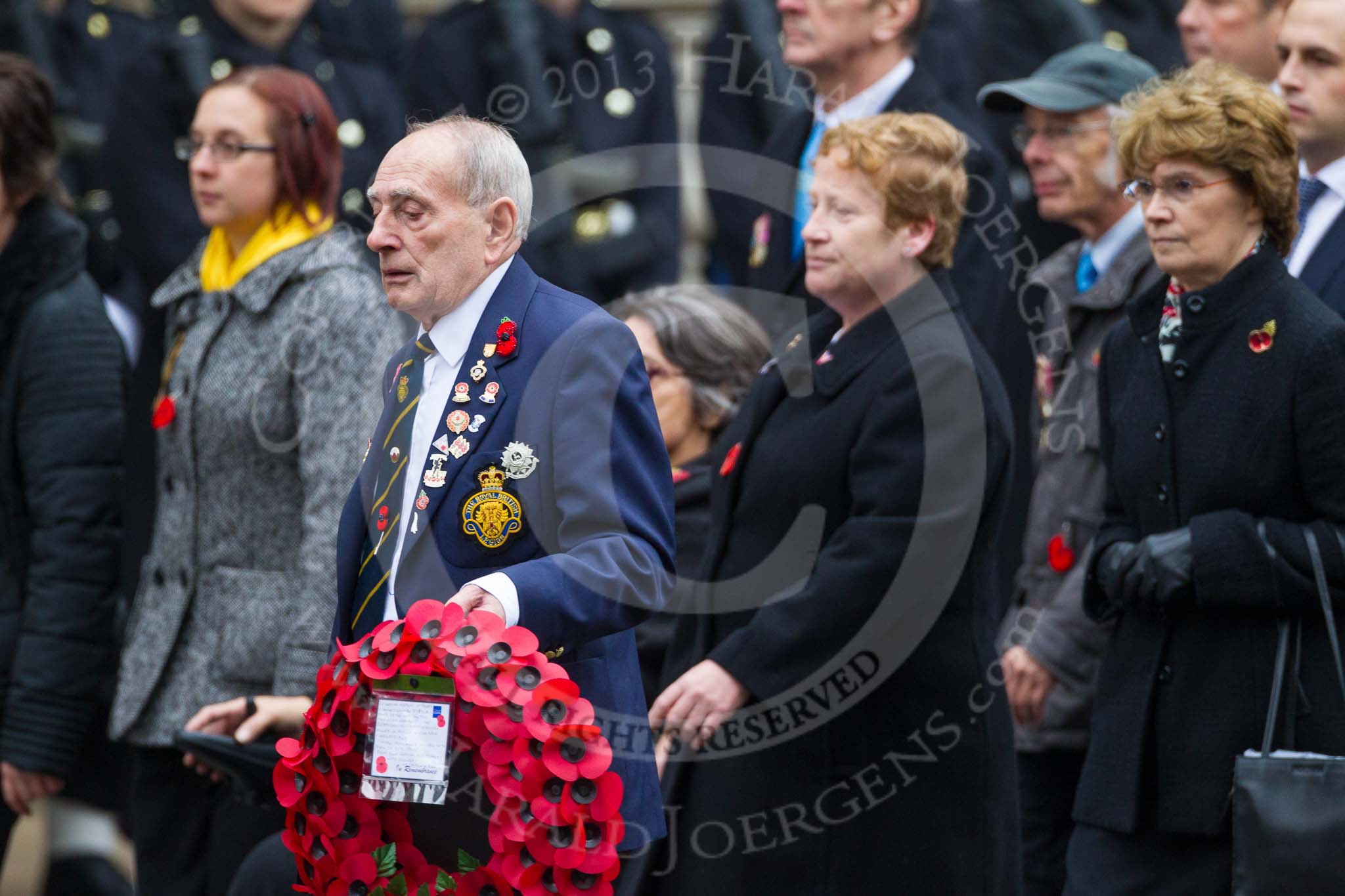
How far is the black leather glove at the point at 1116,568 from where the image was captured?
380 centimetres

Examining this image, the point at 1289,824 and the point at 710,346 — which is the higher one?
the point at 710,346

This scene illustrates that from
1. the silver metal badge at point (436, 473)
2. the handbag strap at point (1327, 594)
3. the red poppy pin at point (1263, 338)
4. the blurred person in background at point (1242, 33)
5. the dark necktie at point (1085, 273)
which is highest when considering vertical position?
the blurred person in background at point (1242, 33)

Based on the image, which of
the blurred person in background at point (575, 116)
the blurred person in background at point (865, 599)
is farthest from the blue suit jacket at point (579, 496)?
the blurred person in background at point (575, 116)

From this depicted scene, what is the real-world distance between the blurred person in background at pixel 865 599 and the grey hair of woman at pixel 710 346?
0.72 m

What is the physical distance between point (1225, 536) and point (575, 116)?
3.66m

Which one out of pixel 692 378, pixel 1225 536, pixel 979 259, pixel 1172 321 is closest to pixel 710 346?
pixel 692 378

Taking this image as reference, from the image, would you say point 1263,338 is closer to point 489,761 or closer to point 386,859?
point 489,761

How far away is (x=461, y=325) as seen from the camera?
3295mm

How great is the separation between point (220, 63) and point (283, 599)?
2.71 metres

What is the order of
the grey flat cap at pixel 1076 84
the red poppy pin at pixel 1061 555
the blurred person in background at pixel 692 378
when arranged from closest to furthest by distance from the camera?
the red poppy pin at pixel 1061 555
the blurred person in background at pixel 692 378
the grey flat cap at pixel 1076 84

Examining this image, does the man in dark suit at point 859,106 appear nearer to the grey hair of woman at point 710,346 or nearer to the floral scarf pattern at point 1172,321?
the grey hair of woman at point 710,346

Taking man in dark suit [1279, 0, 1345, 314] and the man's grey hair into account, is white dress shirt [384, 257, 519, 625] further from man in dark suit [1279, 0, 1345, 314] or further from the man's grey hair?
man in dark suit [1279, 0, 1345, 314]

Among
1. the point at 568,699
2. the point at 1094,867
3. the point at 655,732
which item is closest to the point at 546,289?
the point at 568,699

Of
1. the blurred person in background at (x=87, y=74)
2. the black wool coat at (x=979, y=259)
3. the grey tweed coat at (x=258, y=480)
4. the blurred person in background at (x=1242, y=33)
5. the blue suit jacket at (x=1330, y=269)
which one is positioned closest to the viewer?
the blue suit jacket at (x=1330, y=269)
